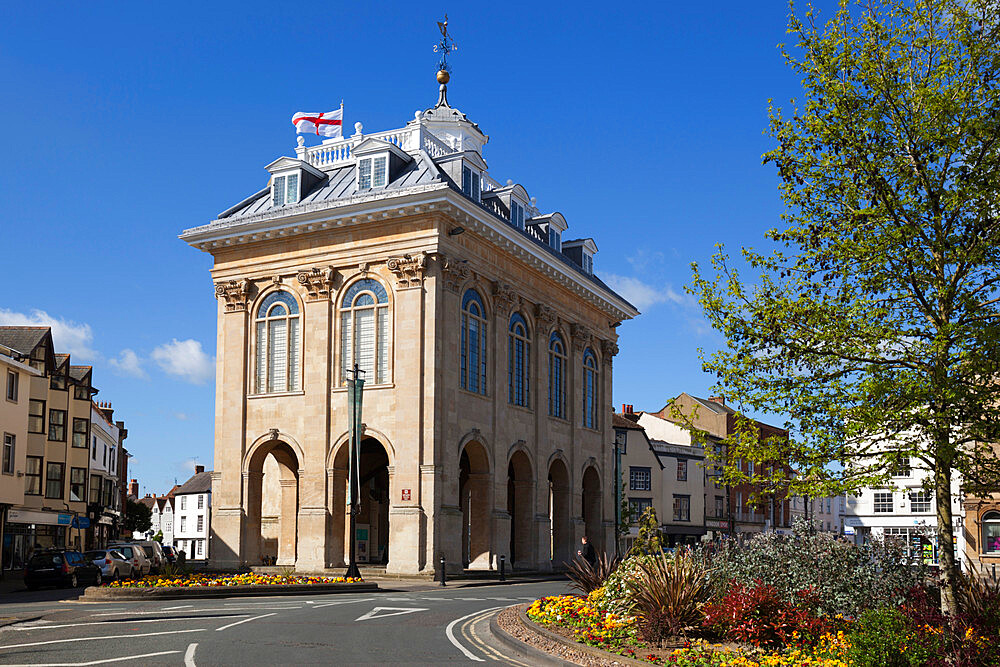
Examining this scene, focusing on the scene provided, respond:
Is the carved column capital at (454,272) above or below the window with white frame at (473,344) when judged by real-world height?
above

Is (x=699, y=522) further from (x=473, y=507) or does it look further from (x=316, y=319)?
(x=316, y=319)

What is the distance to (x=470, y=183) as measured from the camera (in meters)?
44.4

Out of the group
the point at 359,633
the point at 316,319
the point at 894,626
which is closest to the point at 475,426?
the point at 316,319

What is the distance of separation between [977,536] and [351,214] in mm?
35304

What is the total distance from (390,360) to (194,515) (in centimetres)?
7657

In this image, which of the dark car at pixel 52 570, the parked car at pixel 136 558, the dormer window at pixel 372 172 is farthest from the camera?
the dormer window at pixel 372 172

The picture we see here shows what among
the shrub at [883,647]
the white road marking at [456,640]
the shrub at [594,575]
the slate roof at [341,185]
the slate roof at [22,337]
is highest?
the slate roof at [341,185]

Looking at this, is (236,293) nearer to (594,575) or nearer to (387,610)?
(387,610)

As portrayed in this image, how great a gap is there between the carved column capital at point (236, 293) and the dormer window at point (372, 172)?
6.40 m

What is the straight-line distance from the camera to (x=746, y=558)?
1558 cm

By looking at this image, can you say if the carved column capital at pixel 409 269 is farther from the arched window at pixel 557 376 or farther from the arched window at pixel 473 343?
the arched window at pixel 557 376

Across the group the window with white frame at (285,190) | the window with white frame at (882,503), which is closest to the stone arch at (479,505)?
the window with white frame at (285,190)

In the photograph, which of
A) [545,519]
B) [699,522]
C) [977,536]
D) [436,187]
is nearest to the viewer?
[436,187]

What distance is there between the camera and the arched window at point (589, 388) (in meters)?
52.4
